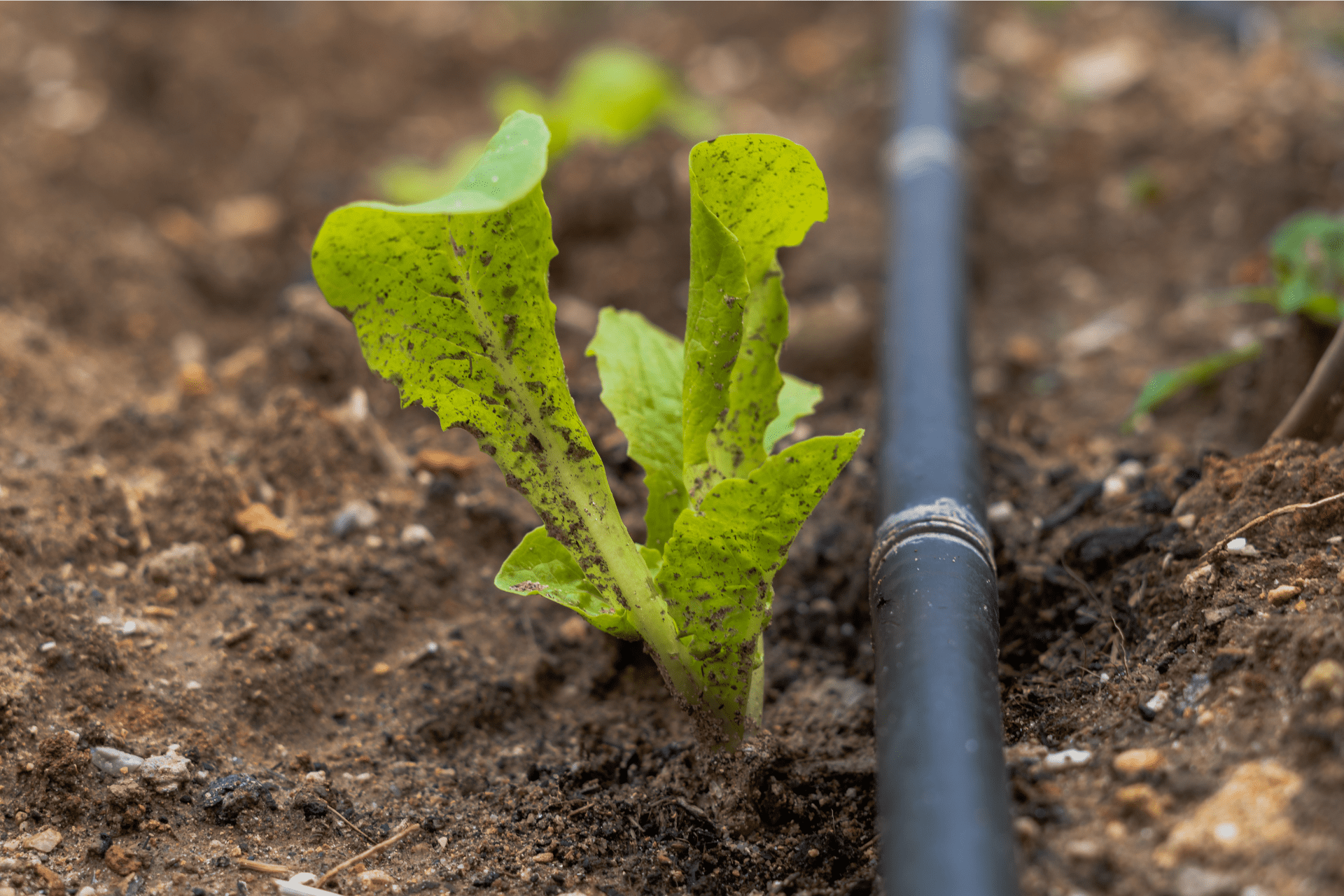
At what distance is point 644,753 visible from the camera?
4.63 feet

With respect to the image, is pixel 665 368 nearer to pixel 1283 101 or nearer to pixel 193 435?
pixel 193 435

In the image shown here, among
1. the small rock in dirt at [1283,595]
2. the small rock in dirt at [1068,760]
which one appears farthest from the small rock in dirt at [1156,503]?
the small rock in dirt at [1068,760]

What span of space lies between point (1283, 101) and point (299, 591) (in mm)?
2884

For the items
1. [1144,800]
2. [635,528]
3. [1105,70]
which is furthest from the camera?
[1105,70]

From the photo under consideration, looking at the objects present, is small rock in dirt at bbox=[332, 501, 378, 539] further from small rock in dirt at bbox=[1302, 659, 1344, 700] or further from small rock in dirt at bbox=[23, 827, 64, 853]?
small rock in dirt at bbox=[1302, 659, 1344, 700]

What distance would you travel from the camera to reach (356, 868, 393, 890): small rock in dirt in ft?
3.86

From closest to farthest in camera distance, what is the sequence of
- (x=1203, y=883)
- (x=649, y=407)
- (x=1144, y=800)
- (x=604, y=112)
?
(x=1203, y=883) → (x=1144, y=800) → (x=649, y=407) → (x=604, y=112)

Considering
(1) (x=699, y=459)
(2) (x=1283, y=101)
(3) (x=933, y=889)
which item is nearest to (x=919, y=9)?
(2) (x=1283, y=101)

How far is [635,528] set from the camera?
1.80m

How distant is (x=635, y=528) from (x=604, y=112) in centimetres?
158

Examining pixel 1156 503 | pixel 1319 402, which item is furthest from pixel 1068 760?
pixel 1319 402

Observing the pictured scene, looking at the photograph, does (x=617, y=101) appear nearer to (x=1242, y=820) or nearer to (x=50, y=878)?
(x=50, y=878)

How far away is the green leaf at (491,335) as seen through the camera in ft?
3.62

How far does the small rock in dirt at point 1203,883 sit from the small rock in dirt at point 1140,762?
0.14 m
